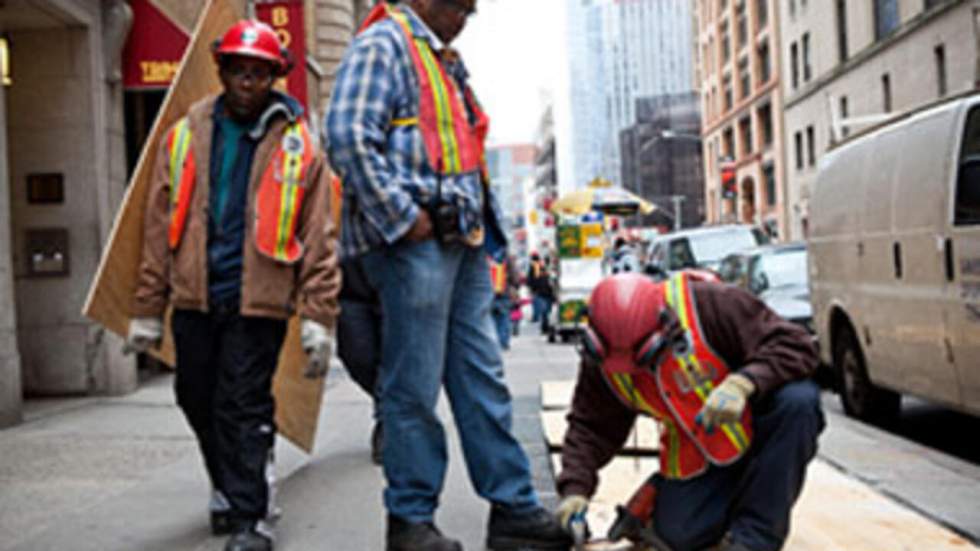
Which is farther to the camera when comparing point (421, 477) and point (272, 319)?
point (272, 319)

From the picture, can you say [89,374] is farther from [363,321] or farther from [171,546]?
[171,546]

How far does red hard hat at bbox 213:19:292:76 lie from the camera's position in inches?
157

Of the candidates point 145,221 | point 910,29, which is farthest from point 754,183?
point 145,221

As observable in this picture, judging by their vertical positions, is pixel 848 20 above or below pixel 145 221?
above

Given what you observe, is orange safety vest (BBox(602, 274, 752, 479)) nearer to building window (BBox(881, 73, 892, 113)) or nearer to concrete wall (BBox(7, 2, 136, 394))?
concrete wall (BBox(7, 2, 136, 394))

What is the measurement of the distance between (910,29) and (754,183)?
2951 cm

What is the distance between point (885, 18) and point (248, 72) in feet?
107

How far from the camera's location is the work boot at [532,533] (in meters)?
3.71

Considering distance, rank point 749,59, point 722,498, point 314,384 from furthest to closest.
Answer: point 749,59 < point 314,384 < point 722,498

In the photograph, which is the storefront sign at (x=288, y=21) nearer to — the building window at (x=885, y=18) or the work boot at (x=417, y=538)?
the work boot at (x=417, y=538)

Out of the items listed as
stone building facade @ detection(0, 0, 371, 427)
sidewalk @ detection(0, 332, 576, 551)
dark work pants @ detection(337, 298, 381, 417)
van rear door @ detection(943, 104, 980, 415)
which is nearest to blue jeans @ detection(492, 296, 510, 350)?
stone building facade @ detection(0, 0, 371, 427)

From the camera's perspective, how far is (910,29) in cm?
2989

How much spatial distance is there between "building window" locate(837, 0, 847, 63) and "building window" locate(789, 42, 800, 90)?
7.21m

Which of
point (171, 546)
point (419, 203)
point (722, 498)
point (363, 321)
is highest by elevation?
point (419, 203)
